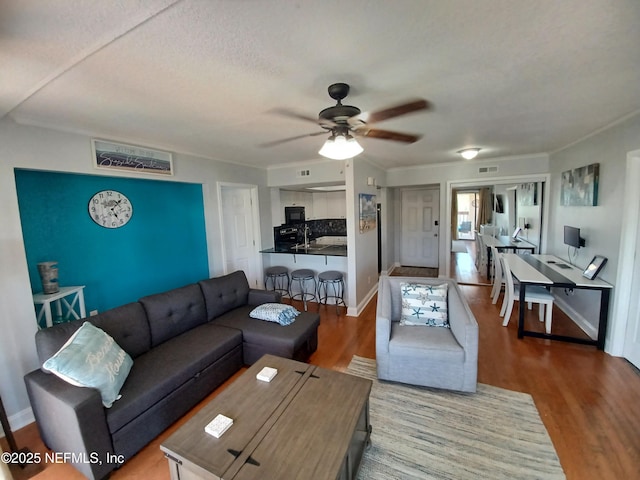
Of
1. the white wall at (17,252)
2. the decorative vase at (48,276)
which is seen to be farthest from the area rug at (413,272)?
the white wall at (17,252)

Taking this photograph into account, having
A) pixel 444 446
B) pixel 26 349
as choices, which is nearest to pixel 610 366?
pixel 444 446

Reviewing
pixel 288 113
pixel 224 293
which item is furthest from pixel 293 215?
pixel 288 113

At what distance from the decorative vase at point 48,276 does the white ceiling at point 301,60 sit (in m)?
1.18

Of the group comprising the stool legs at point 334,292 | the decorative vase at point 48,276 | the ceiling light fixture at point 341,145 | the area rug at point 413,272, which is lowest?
the area rug at point 413,272

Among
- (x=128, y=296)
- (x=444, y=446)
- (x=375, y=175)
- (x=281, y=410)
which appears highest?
(x=375, y=175)

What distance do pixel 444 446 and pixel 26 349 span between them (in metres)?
3.29

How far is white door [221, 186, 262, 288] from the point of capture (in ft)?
14.5

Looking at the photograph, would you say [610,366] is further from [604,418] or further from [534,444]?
[534,444]

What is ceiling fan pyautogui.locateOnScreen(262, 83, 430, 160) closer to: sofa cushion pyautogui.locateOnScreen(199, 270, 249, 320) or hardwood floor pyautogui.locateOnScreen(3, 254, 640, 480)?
sofa cushion pyautogui.locateOnScreen(199, 270, 249, 320)

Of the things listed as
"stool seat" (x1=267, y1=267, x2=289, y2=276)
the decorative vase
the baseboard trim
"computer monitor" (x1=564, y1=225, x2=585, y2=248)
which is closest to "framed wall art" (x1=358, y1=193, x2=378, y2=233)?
"stool seat" (x1=267, y1=267, x2=289, y2=276)

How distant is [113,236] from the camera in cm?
305

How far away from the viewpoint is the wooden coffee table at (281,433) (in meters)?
1.25

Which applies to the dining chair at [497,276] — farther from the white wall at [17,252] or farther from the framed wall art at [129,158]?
the white wall at [17,252]

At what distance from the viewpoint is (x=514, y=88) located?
6.11 feet
